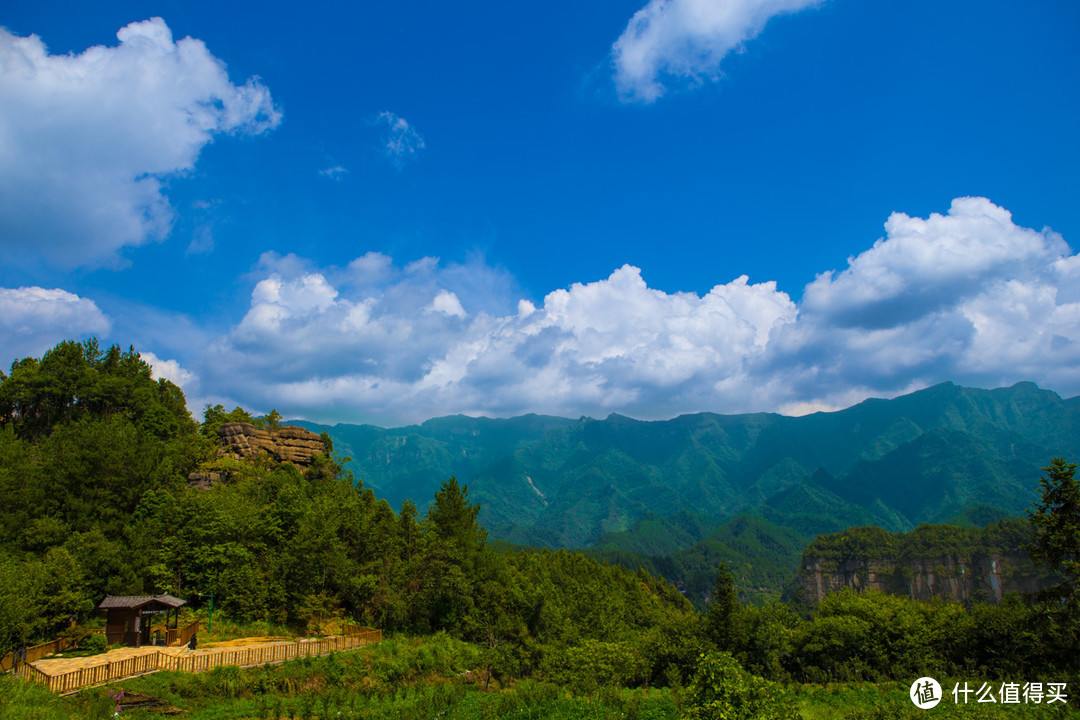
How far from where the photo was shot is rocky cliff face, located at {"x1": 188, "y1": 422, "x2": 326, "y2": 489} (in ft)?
211

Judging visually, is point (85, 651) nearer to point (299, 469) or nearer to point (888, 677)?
point (299, 469)

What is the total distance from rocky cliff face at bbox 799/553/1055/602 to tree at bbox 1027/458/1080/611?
139028 mm

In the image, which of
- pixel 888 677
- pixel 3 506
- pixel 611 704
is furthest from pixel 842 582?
pixel 3 506

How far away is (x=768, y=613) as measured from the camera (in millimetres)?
34281

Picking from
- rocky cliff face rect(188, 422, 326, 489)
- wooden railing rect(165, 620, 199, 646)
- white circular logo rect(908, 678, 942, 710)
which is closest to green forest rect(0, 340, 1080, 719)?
white circular logo rect(908, 678, 942, 710)

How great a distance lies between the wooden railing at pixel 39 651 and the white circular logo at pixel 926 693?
38457 mm

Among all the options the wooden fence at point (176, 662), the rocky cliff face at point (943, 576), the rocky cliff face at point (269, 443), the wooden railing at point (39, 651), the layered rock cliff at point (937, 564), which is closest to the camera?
the wooden fence at point (176, 662)

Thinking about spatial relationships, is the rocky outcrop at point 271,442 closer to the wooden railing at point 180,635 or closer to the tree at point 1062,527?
the wooden railing at point 180,635

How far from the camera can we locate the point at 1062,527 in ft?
91.0

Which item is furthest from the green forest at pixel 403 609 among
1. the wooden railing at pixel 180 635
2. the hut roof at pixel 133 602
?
the wooden railing at pixel 180 635

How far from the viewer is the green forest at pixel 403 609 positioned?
78.1 ft

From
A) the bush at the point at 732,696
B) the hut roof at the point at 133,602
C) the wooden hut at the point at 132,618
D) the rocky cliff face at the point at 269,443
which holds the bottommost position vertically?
the wooden hut at the point at 132,618

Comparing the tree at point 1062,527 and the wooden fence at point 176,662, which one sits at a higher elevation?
the tree at point 1062,527

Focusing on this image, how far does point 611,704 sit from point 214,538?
33285mm
